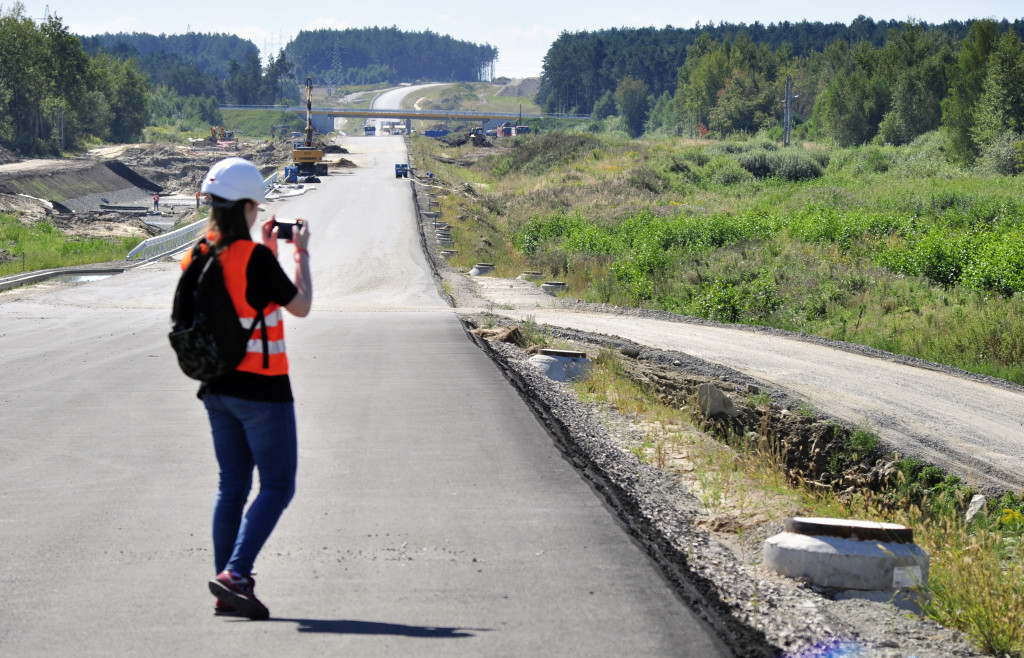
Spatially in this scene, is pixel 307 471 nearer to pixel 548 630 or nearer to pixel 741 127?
pixel 548 630

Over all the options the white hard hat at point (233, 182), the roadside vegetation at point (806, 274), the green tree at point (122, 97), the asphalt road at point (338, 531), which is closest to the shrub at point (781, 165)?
the roadside vegetation at point (806, 274)

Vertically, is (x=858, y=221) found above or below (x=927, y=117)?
below

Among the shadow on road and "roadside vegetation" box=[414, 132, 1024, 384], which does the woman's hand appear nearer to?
the shadow on road

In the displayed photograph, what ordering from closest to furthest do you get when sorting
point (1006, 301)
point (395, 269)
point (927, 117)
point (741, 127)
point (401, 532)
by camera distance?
point (401, 532)
point (1006, 301)
point (395, 269)
point (927, 117)
point (741, 127)

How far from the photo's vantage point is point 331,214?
46562 millimetres

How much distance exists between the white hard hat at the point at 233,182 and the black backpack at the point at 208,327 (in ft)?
0.87

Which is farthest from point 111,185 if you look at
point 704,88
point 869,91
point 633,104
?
point 633,104

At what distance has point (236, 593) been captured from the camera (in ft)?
15.5

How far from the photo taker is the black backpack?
14.8ft

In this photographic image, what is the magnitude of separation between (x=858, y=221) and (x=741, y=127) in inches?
4016

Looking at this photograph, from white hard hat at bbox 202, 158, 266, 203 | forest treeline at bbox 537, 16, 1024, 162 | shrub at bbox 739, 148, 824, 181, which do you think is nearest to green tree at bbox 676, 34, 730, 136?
forest treeline at bbox 537, 16, 1024, 162

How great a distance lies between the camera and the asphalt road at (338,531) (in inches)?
185

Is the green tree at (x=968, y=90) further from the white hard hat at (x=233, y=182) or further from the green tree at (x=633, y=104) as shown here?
the green tree at (x=633, y=104)

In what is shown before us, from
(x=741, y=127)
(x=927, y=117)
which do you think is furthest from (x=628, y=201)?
(x=741, y=127)
